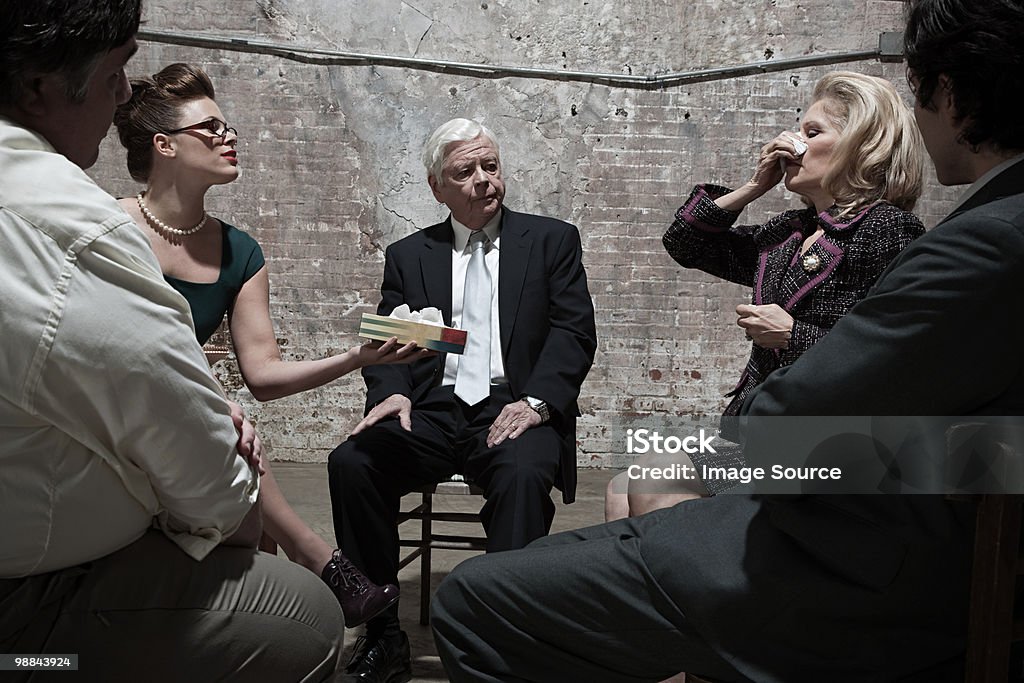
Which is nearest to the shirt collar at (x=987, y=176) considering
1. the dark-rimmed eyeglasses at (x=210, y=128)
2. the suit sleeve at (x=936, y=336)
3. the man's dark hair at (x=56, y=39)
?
the suit sleeve at (x=936, y=336)

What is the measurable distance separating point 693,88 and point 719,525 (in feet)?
15.5

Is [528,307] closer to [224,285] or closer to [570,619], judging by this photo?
[224,285]

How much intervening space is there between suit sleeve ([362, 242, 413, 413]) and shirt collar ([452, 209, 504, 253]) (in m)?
0.23

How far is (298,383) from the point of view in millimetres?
2799

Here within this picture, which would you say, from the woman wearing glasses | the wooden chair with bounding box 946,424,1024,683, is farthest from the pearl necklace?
the wooden chair with bounding box 946,424,1024,683

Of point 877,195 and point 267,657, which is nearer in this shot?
point 267,657

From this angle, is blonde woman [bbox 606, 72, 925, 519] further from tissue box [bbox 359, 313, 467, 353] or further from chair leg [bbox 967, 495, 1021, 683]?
chair leg [bbox 967, 495, 1021, 683]

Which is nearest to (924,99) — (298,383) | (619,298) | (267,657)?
(267,657)

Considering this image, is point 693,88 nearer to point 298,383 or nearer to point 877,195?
point 877,195

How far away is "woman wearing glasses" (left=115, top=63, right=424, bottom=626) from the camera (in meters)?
2.81

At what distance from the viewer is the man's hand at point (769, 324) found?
2.63 metres

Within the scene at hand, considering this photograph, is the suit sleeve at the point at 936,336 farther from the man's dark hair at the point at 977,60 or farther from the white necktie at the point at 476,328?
→ the white necktie at the point at 476,328

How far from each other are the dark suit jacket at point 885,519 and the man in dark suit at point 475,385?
133cm

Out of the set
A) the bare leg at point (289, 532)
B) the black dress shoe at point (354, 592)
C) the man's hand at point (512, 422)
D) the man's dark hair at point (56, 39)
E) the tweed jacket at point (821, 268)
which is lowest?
the black dress shoe at point (354, 592)
